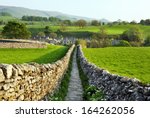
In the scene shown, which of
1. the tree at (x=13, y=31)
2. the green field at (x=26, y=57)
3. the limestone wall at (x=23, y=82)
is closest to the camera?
the limestone wall at (x=23, y=82)

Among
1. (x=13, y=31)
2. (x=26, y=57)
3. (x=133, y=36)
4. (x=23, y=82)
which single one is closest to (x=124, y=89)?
(x=23, y=82)

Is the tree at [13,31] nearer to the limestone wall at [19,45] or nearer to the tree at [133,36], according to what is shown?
the limestone wall at [19,45]

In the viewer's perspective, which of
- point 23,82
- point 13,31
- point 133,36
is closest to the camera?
point 23,82

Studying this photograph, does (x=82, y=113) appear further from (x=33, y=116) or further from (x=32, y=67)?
(x=32, y=67)

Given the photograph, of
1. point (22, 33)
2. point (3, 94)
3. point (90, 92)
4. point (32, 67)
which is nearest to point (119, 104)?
point (3, 94)

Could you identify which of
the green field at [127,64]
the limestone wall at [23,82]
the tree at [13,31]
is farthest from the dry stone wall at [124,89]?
the tree at [13,31]

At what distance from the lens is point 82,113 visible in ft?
30.1

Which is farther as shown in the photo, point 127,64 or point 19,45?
point 19,45

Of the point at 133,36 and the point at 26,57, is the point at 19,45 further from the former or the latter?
the point at 133,36

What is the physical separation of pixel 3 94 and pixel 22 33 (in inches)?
4680

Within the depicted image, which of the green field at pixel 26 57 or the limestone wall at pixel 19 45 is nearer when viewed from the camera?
the green field at pixel 26 57

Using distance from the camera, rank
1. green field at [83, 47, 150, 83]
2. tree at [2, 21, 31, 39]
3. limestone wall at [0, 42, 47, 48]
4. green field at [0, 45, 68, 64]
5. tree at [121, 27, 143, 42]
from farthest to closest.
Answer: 1. tree at [121, 27, 143, 42]
2. tree at [2, 21, 31, 39]
3. limestone wall at [0, 42, 47, 48]
4. green field at [0, 45, 68, 64]
5. green field at [83, 47, 150, 83]

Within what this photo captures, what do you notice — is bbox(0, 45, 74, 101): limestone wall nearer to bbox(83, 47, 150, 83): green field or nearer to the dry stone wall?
the dry stone wall

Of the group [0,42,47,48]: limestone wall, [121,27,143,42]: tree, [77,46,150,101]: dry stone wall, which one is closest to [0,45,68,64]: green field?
[0,42,47,48]: limestone wall
